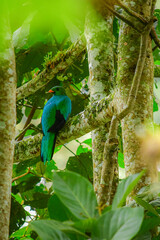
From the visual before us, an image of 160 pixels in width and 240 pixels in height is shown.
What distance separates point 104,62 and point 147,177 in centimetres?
100

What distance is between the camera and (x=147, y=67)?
151 cm

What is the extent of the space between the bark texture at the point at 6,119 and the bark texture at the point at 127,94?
0.59 meters

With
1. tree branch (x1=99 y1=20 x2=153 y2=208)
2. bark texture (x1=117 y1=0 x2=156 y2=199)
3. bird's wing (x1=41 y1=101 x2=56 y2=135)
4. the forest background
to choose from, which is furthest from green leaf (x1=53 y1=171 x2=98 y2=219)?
bird's wing (x1=41 y1=101 x2=56 y2=135)

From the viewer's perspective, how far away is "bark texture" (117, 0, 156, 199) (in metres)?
1.39

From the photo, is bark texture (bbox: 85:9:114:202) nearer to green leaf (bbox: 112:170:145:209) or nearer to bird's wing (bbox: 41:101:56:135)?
bird's wing (bbox: 41:101:56:135)

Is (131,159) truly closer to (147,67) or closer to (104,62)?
(147,67)

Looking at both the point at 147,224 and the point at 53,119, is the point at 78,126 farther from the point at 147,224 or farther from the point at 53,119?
the point at 147,224

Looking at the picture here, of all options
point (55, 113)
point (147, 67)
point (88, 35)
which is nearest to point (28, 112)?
point (55, 113)

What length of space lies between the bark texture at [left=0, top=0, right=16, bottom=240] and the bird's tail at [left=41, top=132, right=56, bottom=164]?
156 centimetres

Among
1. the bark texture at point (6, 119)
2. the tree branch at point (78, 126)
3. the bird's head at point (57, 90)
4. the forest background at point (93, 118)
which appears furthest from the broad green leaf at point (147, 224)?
the bird's head at point (57, 90)

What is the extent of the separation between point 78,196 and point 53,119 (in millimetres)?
2100

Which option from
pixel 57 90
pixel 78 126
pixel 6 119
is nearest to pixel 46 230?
pixel 6 119

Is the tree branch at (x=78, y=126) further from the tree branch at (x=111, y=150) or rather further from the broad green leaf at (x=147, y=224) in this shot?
the broad green leaf at (x=147, y=224)

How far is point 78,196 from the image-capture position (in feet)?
2.06
